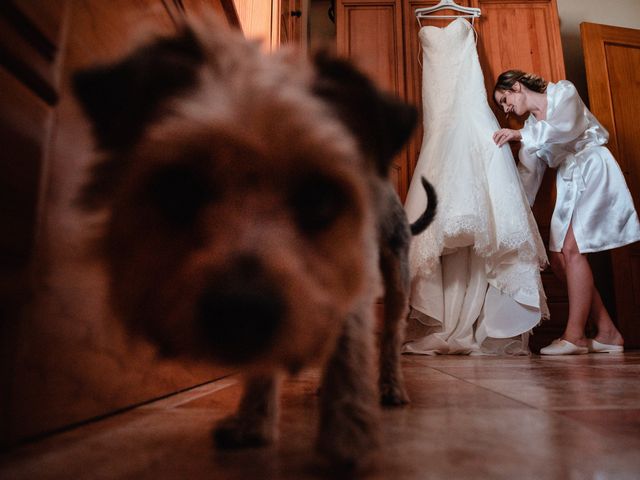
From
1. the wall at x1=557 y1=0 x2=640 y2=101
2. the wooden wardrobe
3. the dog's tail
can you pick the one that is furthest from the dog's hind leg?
the wall at x1=557 y1=0 x2=640 y2=101

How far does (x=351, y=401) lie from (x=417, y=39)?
186 inches

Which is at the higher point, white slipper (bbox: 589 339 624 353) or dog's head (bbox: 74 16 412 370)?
dog's head (bbox: 74 16 412 370)

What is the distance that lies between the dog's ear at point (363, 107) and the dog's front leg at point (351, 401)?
0.91 feet

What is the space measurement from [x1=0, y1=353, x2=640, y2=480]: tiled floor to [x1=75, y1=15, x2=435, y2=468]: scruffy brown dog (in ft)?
0.23

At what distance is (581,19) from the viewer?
5.47 metres

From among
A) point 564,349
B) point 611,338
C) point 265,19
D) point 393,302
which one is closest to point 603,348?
point 611,338

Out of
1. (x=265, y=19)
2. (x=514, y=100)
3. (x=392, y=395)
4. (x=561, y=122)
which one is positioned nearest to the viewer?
(x=392, y=395)

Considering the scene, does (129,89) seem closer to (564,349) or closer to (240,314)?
(240,314)

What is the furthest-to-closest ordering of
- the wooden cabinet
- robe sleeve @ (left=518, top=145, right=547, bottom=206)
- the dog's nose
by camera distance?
1. robe sleeve @ (left=518, top=145, right=547, bottom=206)
2. the wooden cabinet
3. the dog's nose

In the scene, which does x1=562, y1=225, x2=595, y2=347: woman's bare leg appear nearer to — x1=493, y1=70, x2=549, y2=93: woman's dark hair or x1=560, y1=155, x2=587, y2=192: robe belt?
x1=560, y1=155, x2=587, y2=192: robe belt

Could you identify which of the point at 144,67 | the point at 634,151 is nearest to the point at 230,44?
the point at 144,67

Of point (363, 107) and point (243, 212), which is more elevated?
point (363, 107)

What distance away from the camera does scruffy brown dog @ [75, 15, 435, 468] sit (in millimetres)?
560

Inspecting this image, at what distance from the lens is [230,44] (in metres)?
0.78
